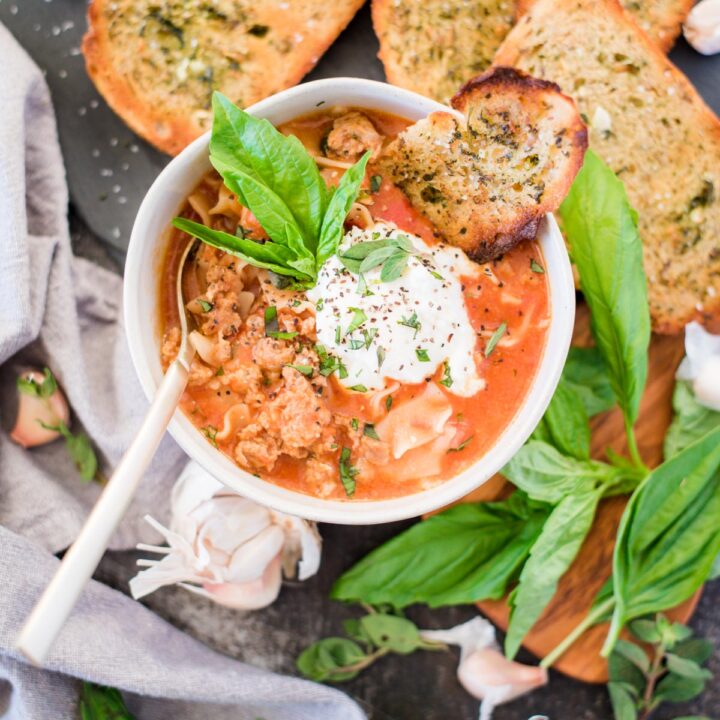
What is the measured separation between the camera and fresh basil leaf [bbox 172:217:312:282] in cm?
209

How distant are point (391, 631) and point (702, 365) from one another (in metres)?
1.42

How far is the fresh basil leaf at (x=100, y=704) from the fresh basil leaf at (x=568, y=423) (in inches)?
68.6

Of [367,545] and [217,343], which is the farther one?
[367,545]

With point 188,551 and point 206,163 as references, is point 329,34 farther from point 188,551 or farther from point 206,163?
point 188,551

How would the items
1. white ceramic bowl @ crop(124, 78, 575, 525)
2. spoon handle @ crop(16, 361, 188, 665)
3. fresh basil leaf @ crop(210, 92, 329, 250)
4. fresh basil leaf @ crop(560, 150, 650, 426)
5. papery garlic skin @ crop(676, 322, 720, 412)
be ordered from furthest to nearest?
1. papery garlic skin @ crop(676, 322, 720, 412)
2. fresh basil leaf @ crop(560, 150, 650, 426)
3. white ceramic bowl @ crop(124, 78, 575, 525)
4. fresh basil leaf @ crop(210, 92, 329, 250)
5. spoon handle @ crop(16, 361, 188, 665)

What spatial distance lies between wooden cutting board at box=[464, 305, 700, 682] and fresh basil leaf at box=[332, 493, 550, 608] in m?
0.10

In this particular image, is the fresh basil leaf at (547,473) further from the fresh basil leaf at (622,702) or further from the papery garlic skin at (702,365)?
the fresh basil leaf at (622,702)

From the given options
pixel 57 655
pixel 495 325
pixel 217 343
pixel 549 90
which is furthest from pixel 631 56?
pixel 57 655

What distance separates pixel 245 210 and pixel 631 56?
1.52m

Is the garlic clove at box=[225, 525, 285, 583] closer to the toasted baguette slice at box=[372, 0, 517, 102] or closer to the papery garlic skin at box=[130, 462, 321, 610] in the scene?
the papery garlic skin at box=[130, 462, 321, 610]

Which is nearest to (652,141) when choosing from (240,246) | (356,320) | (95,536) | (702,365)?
(702,365)

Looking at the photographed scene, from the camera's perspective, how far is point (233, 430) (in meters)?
2.26

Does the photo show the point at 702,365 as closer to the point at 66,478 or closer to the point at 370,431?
the point at 370,431

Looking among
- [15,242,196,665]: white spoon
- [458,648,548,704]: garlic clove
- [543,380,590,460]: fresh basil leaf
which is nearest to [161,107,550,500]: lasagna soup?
[15,242,196,665]: white spoon
